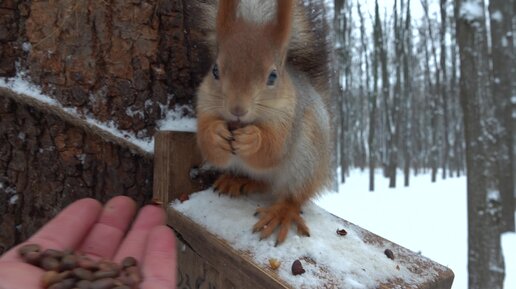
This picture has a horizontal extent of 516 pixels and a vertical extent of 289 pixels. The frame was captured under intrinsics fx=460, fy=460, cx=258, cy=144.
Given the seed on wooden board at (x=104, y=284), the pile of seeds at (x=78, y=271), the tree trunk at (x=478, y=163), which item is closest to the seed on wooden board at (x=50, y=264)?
the pile of seeds at (x=78, y=271)

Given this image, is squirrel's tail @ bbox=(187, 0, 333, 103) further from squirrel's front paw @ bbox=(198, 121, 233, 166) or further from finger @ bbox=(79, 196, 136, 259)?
finger @ bbox=(79, 196, 136, 259)

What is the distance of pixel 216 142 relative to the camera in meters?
1.04

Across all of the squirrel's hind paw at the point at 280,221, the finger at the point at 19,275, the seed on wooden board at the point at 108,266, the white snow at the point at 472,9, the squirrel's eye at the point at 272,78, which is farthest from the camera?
the white snow at the point at 472,9

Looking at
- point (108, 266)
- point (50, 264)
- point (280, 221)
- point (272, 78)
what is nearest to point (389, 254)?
point (280, 221)

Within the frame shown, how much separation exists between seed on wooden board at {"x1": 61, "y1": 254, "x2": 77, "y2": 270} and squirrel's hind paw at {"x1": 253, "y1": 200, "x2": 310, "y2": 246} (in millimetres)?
357

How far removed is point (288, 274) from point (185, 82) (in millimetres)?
676

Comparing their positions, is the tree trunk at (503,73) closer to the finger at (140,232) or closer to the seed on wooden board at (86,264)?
the finger at (140,232)

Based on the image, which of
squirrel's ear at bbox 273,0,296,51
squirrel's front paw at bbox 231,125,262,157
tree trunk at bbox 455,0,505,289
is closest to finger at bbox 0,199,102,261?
squirrel's front paw at bbox 231,125,262,157

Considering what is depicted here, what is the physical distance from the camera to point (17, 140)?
1.20 metres

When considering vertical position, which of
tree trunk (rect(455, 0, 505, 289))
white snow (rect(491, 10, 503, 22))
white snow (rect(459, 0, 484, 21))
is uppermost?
white snow (rect(491, 10, 503, 22))

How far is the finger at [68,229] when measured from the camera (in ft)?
3.24

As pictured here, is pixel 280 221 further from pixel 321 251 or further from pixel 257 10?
pixel 257 10

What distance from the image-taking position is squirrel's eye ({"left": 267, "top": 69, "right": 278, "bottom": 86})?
1073 millimetres

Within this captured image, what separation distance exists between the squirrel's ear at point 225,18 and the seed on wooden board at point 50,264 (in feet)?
2.01
